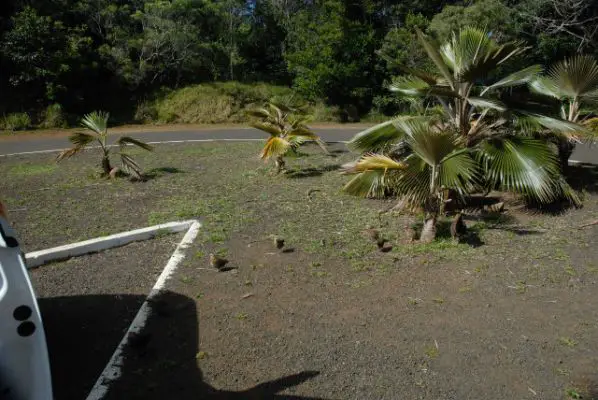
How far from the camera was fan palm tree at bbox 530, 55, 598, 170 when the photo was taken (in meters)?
7.06

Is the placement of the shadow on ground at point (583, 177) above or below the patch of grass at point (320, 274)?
above

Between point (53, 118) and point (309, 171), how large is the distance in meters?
13.4

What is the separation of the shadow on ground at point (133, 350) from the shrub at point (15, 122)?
15.8 m

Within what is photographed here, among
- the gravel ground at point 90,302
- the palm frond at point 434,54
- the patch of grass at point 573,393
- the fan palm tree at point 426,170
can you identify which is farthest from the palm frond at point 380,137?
the patch of grass at point 573,393

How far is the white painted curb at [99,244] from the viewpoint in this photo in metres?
5.25

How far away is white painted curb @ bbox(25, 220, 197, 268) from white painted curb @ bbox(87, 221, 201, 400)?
43cm

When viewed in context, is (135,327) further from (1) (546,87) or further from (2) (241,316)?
(1) (546,87)

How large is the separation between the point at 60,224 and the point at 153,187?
1962 mm

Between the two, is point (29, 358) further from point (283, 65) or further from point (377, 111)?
point (283, 65)

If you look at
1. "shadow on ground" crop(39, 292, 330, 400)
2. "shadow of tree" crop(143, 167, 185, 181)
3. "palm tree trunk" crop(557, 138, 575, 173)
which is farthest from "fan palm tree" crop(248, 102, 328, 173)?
"shadow on ground" crop(39, 292, 330, 400)

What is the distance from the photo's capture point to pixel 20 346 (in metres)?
2.38

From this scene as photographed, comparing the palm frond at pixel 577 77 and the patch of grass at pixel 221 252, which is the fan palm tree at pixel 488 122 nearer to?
the palm frond at pixel 577 77

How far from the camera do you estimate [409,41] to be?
20.1 metres

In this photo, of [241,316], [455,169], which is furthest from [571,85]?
[241,316]
